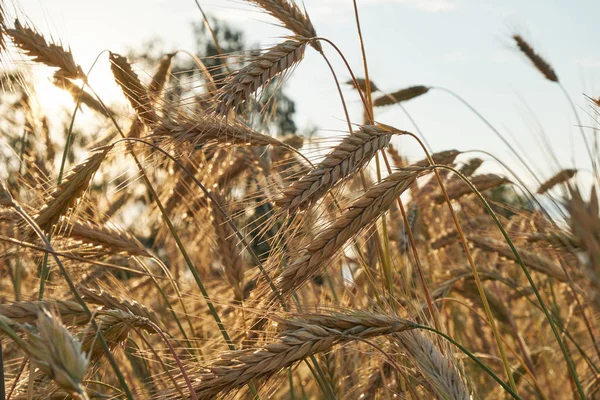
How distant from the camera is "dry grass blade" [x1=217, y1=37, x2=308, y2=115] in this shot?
1968mm

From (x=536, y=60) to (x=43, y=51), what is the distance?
9.29ft

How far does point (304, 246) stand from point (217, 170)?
134 centimetres

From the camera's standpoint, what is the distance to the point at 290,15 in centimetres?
260

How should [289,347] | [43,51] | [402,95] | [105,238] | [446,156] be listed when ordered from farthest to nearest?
1. [402,95]
2. [446,156]
3. [43,51]
4. [105,238]
5. [289,347]

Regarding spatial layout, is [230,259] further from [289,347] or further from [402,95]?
[402,95]

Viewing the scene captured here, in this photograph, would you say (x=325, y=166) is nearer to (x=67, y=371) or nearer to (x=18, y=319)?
(x=18, y=319)

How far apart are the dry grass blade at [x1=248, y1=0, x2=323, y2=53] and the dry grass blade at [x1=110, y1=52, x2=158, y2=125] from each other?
52 cm

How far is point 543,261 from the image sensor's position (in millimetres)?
3045

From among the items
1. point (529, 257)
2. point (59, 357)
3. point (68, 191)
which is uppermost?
point (68, 191)

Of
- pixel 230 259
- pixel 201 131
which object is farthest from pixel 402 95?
pixel 201 131

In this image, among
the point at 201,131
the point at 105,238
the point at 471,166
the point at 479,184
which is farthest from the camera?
the point at 471,166

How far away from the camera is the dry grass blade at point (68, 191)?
1.98 meters

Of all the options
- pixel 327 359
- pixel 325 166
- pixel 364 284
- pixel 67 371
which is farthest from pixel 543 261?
pixel 67 371

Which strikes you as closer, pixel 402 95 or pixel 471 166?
pixel 471 166
